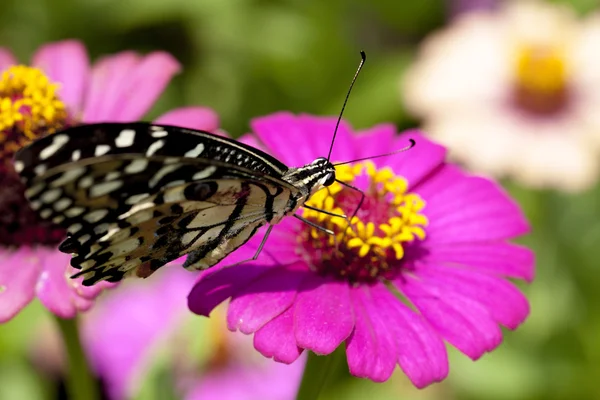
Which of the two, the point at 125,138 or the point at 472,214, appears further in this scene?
the point at 472,214

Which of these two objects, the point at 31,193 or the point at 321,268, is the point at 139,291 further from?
the point at 31,193

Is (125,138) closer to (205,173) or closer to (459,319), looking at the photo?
(205,173)

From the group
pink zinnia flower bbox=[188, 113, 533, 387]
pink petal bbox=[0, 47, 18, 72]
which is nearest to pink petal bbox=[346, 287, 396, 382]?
pink zinnia flower bbox=[188, 113, 533, 387]

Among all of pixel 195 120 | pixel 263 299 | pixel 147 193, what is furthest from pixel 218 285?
pixel 195 120

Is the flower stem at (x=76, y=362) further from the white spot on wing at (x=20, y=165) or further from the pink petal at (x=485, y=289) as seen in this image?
the pink petal at (x=485, y=289)

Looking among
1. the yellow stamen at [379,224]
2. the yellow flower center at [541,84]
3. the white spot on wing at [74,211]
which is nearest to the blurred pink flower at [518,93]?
the yellow flower center at [541,84]
